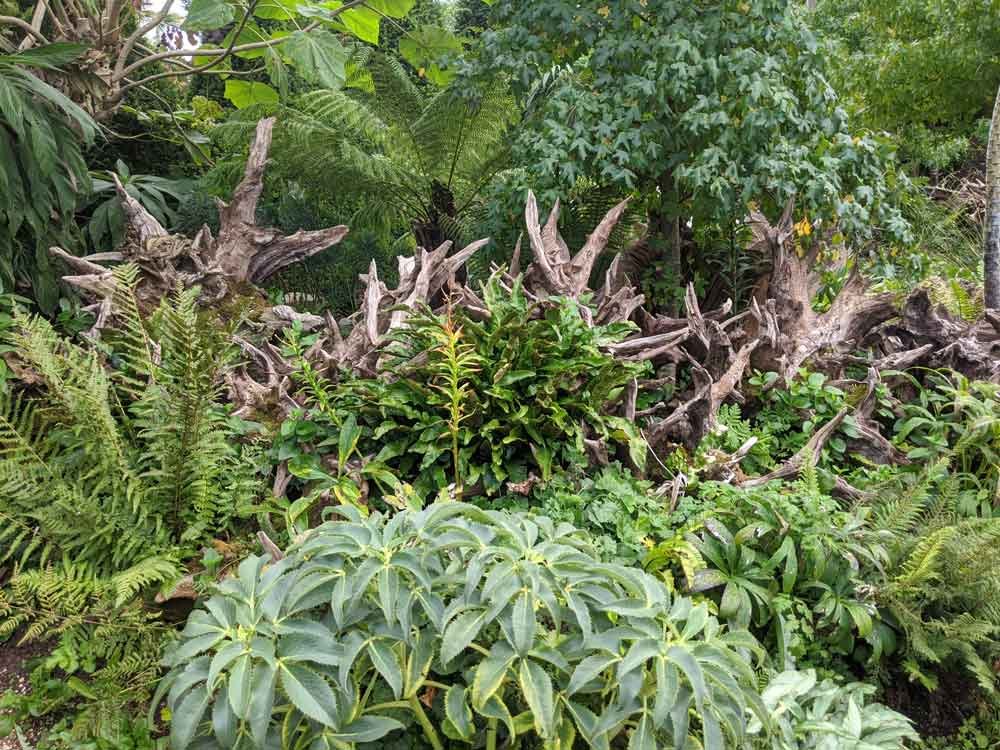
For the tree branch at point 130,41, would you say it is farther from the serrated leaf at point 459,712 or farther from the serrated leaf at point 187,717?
the serrated leaf at point 459,712

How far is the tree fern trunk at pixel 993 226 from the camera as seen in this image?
4.13m

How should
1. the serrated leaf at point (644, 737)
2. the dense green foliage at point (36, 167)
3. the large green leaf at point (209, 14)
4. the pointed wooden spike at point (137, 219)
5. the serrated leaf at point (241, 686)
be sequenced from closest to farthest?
the serrated leaf at point (241, 686), the serrated leaf at point (644, 737), the dense green foliage at point (36, 167), the pointed wooden spike at point (137, 219), the large green leaf at point (209, 14)

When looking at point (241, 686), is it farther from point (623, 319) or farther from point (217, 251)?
point (217, 251)

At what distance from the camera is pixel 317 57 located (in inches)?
160

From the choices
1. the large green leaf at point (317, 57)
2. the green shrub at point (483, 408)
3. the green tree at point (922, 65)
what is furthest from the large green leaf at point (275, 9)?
the green tree at point (922, 65)

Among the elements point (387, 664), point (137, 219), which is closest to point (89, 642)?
point (387, 664)

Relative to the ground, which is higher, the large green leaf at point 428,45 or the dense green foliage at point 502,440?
the large green leaf at point 428,45

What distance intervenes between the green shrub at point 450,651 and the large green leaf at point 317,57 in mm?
3236

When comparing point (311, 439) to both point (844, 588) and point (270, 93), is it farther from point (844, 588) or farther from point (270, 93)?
point (270, 93)

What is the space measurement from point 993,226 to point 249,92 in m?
5.34

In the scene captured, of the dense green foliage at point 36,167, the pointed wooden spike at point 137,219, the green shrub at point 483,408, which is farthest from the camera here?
the pointed wooden spike at point 137,219

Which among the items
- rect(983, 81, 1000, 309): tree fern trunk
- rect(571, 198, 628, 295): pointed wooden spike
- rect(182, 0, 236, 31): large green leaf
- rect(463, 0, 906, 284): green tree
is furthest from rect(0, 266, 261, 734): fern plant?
rect(983, 81, 1000, 309): tree fern trunk

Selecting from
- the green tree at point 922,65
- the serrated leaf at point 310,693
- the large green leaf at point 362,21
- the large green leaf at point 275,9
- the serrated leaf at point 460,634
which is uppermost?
the green tree at point 922,65

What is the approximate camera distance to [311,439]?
278 cm
